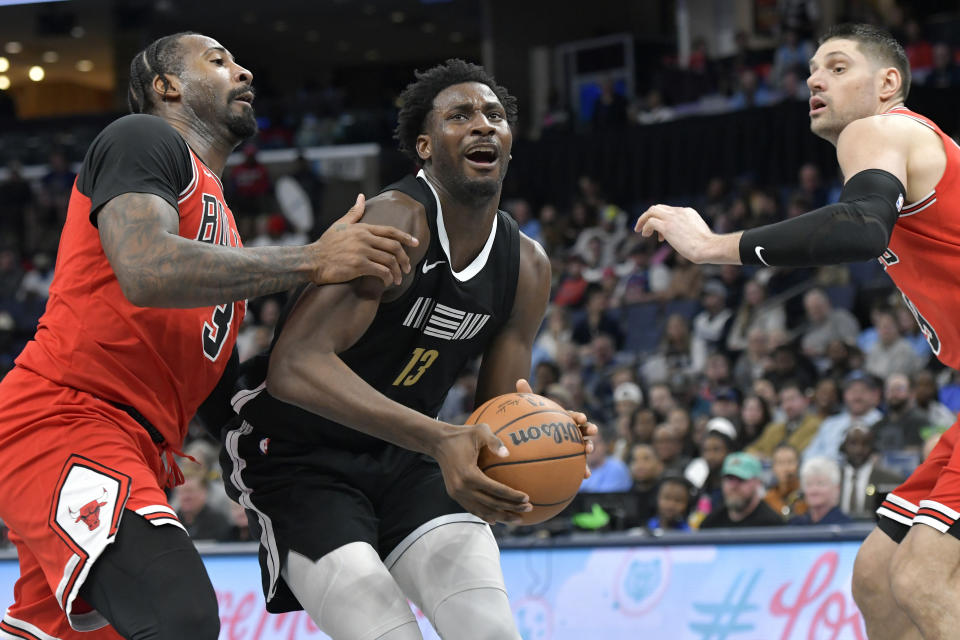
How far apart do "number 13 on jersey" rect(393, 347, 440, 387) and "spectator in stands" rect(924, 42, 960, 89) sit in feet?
38.0

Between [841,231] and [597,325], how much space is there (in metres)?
10.0

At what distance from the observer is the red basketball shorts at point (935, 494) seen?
11.5ft

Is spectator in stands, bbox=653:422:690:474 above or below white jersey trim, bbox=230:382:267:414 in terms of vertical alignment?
below

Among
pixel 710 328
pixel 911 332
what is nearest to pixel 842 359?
pixel 911 332

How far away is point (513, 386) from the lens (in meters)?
3.97

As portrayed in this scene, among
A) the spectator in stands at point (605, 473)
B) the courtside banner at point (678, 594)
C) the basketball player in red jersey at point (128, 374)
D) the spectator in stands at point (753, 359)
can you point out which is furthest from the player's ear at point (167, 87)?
the spectator in stands at point (753, 359)

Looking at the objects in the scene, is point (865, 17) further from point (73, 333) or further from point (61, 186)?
point (73, 333)

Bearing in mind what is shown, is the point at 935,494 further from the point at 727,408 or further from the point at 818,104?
the point at 727,408

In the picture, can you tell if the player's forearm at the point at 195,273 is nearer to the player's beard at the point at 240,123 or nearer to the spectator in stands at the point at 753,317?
the player's beard at the point at 240,123

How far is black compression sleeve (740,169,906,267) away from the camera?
3363 mm

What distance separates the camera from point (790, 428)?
31.7ft

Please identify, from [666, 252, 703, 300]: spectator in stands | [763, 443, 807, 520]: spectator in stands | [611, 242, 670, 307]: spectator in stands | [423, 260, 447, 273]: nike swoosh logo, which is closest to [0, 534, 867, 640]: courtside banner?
[763, 443, 807, 520]: spectator in stands

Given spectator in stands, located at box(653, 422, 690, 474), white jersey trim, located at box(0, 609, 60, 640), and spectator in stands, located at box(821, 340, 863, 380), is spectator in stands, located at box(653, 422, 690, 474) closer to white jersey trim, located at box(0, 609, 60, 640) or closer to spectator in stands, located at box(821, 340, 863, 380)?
spectator in stands, located at box(821, 340, 863, 380)

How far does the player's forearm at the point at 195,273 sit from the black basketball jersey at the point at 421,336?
0.42 metres
